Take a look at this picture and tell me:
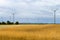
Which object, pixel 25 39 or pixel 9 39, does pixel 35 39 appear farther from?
pixel 9 39

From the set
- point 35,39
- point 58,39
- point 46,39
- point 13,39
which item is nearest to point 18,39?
point 13,39

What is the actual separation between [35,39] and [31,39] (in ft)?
1.62

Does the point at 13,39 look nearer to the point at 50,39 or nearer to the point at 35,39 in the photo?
the point at 35,39

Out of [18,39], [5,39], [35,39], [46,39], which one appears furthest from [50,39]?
[5,39]

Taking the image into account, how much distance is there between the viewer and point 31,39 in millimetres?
20688

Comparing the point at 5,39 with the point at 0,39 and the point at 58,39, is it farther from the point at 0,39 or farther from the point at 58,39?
the point at 58,39

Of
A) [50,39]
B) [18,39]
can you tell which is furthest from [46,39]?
[18,39]

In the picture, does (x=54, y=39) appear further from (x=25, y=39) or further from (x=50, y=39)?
(x=25, y=39)

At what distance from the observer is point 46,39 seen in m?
20.7

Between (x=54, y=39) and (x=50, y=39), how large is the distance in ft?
1.73

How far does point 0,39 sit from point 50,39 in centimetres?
616

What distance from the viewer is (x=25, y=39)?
2058 cm

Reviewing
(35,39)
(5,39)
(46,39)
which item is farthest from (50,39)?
(5,39)

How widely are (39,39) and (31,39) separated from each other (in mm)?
990
